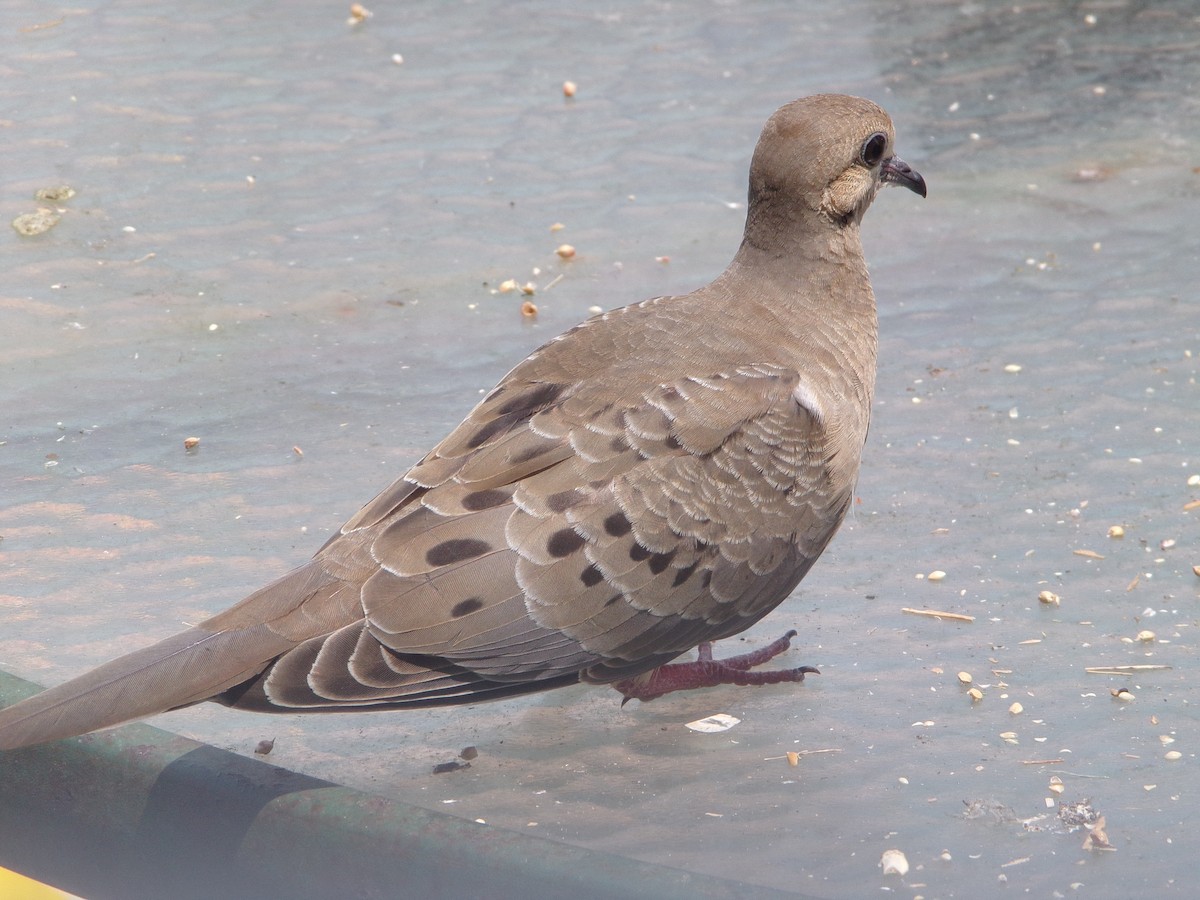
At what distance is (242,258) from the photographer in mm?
5203

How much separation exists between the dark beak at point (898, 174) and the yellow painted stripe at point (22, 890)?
8.40ft

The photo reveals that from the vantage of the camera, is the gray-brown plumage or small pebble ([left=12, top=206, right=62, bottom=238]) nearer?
the gray-brown plumage

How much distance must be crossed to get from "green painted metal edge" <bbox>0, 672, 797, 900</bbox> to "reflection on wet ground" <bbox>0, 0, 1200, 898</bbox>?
0.58 meters

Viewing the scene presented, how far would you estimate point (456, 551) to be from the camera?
3021 mm

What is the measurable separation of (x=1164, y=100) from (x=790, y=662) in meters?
3.52

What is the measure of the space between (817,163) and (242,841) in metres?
2.06

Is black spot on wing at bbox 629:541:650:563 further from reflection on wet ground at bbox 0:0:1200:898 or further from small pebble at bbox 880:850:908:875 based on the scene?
small pebble at bbox 880:850:908:875

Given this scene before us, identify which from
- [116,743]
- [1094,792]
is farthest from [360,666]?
[1094,792]

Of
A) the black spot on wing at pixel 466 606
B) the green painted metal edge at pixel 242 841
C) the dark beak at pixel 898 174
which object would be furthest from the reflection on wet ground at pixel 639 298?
the dark beak at pixel 898 174

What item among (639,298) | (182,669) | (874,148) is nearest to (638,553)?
(182,669)

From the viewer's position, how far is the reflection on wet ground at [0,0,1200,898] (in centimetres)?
318

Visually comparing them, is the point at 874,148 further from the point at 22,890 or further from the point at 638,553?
the point at 22,890

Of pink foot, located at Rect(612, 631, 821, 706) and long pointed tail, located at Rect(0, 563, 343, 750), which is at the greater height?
long pointed tail, located at Rect(0, 563, 343, 750)

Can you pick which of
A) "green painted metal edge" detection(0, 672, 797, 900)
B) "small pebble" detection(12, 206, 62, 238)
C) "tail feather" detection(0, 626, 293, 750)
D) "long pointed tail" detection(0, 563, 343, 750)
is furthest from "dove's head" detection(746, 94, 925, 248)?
"small pebble" detection(12, 206, 62, 238)
